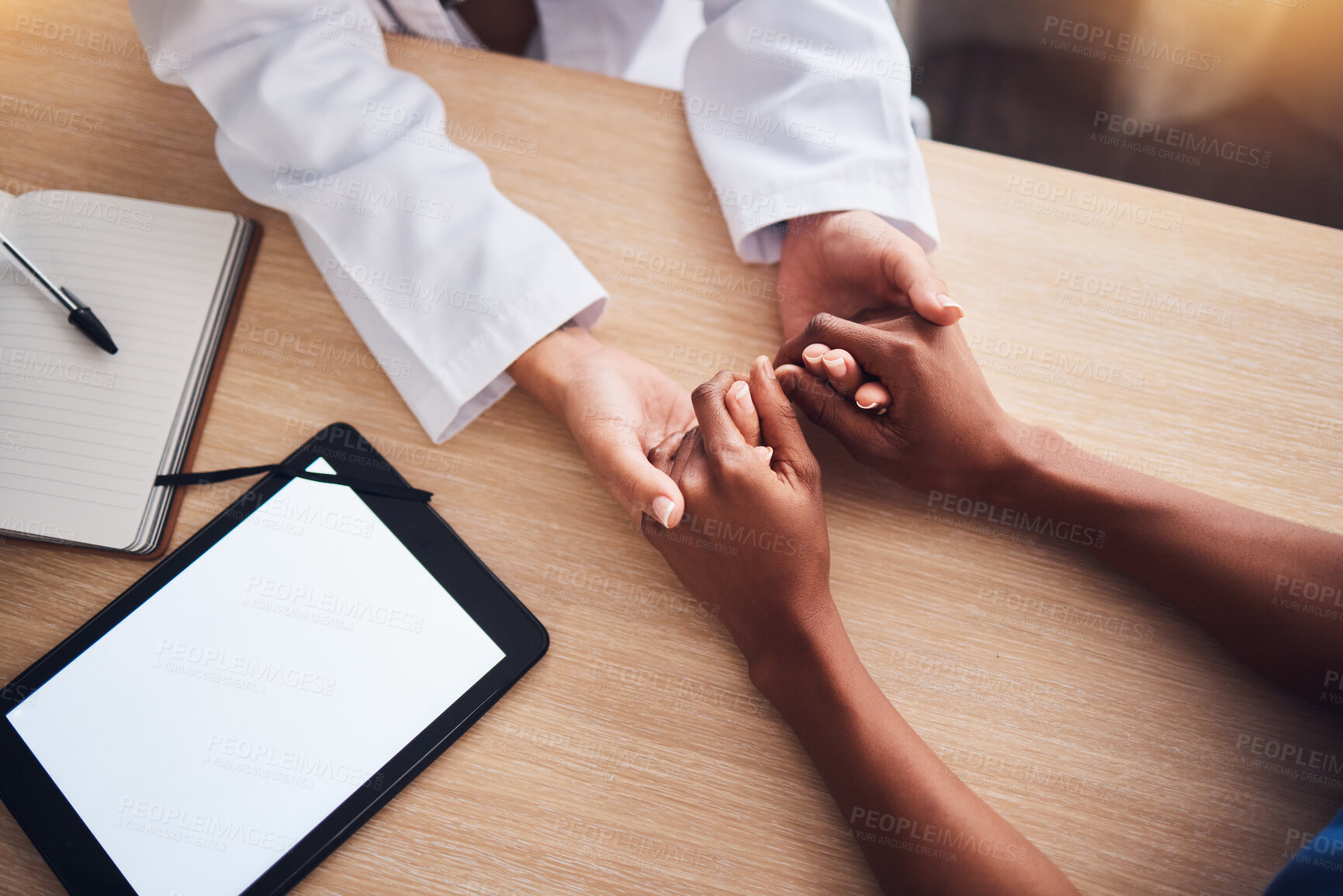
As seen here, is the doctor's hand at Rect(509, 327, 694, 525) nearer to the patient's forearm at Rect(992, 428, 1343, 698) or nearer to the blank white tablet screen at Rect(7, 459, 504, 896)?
the blank white tablet screen at Rect(7, 459, 504, 896)

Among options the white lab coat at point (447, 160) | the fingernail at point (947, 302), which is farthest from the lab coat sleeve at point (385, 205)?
the fingernail at point (947, 302)

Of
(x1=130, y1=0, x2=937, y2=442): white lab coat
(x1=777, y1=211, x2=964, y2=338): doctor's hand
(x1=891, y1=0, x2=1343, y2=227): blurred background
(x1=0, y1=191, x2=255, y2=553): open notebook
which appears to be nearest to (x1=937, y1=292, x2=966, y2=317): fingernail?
(x1=777, y1=211, x2=964, y2=338): doctor's hand

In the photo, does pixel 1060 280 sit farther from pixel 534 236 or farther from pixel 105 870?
pixel 105 870

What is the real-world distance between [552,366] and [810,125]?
42 cm

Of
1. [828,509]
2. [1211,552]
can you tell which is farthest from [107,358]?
[1211,552]

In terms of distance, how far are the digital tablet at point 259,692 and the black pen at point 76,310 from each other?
23 centimetres

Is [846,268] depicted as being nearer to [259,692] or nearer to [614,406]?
[614,406]

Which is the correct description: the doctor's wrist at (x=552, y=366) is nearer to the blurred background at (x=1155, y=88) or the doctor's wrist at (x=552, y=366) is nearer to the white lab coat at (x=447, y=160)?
the white lab coat at (x=447, y=160)

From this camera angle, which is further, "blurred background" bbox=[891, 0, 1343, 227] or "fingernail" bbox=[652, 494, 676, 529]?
"blurred background" bbox=[891, 0, 1343, 227]

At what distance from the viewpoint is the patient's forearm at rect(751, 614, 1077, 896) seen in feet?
1.88

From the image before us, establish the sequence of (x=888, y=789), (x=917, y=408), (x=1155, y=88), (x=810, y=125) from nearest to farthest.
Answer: (x=888, y=789) < (x=917, y=408) < (x=810, y=125) < (x=1155, y=88)

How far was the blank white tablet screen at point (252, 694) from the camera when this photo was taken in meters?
0.60

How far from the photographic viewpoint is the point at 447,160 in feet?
2.61

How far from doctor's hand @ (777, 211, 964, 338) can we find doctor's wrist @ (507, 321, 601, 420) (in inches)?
9.5
